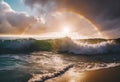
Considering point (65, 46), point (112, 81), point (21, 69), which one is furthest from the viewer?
point (65, 46)

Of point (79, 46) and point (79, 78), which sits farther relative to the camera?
point (79, 46)

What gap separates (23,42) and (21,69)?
1897 centimetres

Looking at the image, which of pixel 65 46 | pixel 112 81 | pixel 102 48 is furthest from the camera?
pixel 65 46

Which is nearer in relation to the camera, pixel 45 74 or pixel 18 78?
pixel 18 78

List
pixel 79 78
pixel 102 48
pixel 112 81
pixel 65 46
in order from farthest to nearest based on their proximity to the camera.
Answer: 1. pixel 65 46
2. pixel 102 48
3. pixel 79 78
4. pixel 112 81

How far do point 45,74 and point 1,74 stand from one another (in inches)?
103

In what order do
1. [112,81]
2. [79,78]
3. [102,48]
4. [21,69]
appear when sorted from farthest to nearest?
1. [102,48]
2. [21,69]
3. [79,78]
4. [112,81]

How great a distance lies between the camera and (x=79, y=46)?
2827 cm

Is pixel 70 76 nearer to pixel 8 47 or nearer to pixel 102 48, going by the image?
pixel 102 48

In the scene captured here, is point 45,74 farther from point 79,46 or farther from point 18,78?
point 79,46

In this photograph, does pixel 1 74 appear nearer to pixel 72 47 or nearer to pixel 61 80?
pixel 61 80

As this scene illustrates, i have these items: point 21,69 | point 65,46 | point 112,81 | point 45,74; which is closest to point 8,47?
point 65,46

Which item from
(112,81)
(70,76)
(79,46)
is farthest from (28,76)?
(79,46)

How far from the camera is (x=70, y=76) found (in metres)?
11.7
